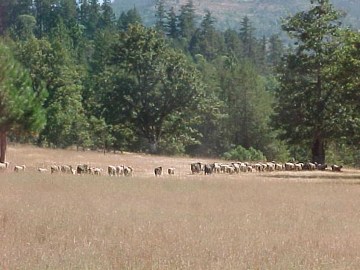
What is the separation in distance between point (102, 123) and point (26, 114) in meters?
28.2

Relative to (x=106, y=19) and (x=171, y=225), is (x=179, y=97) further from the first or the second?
(x=106, y=19)

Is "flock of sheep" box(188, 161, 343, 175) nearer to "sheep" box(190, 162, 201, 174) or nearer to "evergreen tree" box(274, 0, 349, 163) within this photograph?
"sheep" box(190, 162, 201, 174)

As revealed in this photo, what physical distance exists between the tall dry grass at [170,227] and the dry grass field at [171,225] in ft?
0.07

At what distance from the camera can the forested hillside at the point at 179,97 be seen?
44.4 metres

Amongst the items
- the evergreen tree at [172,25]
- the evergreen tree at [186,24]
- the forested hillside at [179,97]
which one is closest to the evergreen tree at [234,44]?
the evergreen tree at [186,24]

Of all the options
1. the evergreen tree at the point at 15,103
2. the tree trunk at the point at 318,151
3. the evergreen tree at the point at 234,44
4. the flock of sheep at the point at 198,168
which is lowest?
the flock of sheep at the point at 198,168

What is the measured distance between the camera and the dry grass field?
1109 centimetres

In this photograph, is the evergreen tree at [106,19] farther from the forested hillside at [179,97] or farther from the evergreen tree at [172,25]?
the forested hillside at [179,97]

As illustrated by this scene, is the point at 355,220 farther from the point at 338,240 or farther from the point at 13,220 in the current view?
the point at 13,220

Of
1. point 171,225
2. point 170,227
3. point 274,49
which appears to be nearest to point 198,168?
point 171,225

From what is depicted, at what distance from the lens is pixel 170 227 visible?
15.3m

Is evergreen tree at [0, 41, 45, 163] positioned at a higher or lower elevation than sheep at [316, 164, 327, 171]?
higher

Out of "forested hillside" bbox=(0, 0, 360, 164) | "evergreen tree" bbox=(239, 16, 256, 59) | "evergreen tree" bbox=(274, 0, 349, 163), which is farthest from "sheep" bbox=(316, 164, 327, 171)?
"evergreen tree" bbox=(239, 16, 256, 59)

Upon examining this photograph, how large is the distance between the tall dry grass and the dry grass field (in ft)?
0.07
